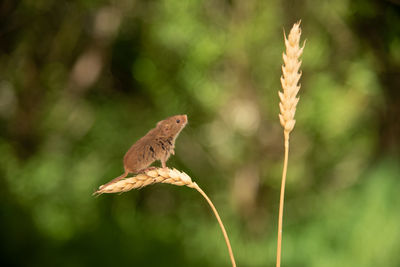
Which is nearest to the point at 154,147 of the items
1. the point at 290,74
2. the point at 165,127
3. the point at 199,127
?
the point at 165,127

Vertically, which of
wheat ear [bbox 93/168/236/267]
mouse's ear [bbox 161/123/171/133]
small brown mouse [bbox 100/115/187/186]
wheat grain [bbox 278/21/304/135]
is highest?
wheat grain [bbox 278/21/304/135]

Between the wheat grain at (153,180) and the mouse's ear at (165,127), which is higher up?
the mouse's ear at (165,127)

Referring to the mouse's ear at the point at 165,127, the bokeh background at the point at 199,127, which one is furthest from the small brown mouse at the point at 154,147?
the bokeh background at the point at 199,127

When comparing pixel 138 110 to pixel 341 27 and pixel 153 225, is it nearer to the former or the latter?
pixel 153 225

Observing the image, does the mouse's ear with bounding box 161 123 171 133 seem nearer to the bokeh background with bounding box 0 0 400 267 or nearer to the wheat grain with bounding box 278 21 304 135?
the wheat grain with bounding box 278 21 304 135

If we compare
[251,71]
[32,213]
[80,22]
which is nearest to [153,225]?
[32,213]

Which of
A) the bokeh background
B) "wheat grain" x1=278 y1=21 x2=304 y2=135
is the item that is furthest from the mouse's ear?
the bokeh background

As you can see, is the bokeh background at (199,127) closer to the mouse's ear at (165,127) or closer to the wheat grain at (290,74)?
the mouse's ear at (165,127)

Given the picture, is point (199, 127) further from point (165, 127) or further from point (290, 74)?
point (290, 74)
